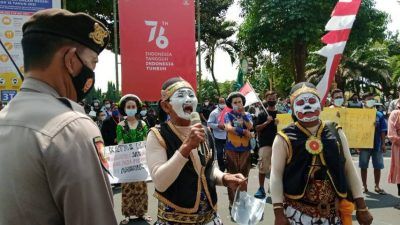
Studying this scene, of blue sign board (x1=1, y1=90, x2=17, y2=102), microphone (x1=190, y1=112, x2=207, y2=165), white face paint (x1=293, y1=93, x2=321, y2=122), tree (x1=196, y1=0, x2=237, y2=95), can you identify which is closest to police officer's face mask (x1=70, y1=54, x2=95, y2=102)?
microphone (x1=190, y1=112, x2=207, y2=165)

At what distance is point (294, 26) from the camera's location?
2027 centimetres

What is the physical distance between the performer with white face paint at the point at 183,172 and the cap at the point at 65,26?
1.33 meters

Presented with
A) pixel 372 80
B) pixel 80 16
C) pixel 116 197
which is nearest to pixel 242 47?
pixel 372 80

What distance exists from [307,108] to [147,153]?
1291mm

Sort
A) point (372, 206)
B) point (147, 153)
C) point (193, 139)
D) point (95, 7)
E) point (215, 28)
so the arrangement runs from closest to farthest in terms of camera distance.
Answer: point (193, 139) < point (147, 153) < point (372, 206) < point (95, 7) < point (215, 28)

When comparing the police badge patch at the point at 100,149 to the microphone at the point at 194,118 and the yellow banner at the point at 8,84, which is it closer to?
the microphone at the point at 194,118

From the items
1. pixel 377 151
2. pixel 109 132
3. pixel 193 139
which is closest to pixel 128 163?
pixel 109 132

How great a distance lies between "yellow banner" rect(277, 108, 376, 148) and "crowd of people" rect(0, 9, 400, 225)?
1.10 ft

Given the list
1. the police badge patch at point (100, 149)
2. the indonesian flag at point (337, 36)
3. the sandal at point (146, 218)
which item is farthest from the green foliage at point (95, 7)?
the police badge patch at point (100, 149)

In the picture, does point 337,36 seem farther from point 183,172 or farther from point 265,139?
point 265,139

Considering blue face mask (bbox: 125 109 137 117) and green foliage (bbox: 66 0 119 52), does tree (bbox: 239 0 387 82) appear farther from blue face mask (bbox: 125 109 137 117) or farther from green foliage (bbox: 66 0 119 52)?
blue face mask (bbox: 125 109 137 117)

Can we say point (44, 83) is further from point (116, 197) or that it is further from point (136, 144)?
point (116, 197)

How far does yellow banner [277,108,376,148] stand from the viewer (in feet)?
21.9

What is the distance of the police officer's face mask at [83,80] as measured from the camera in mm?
Result: 1511
